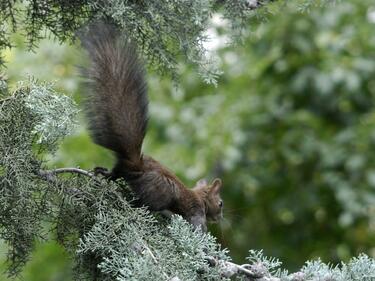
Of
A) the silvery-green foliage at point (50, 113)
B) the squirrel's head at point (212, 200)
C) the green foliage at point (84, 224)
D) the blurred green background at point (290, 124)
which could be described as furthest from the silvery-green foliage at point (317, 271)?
the blurred green background at point (290, 124)

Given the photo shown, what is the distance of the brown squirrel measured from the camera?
1.88 meters

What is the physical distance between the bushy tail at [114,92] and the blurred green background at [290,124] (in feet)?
5.77

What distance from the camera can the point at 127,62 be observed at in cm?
192

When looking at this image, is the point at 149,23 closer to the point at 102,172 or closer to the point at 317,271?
the point at 102,172

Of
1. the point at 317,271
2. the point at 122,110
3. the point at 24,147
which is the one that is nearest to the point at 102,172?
the point at 122,110

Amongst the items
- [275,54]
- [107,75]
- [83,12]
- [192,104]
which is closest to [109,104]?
[107,75]

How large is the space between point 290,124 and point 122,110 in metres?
2.39

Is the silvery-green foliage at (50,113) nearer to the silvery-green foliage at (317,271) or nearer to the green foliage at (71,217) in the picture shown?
the green foliage at (71,217)

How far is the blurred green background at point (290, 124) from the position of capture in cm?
393

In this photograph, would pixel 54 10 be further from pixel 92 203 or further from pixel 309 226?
pixel 309 226

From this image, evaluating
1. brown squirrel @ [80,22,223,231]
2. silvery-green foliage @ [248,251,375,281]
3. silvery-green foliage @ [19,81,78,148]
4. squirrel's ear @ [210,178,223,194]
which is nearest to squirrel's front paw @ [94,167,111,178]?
brown squirrel @ [80,22,223,231]

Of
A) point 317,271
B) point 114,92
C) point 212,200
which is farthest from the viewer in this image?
point 212,200

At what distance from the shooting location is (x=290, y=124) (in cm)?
425

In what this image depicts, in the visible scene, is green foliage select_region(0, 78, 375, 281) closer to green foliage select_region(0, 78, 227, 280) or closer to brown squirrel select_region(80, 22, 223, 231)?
green foliage select_region(0, 78, 227, 280)
